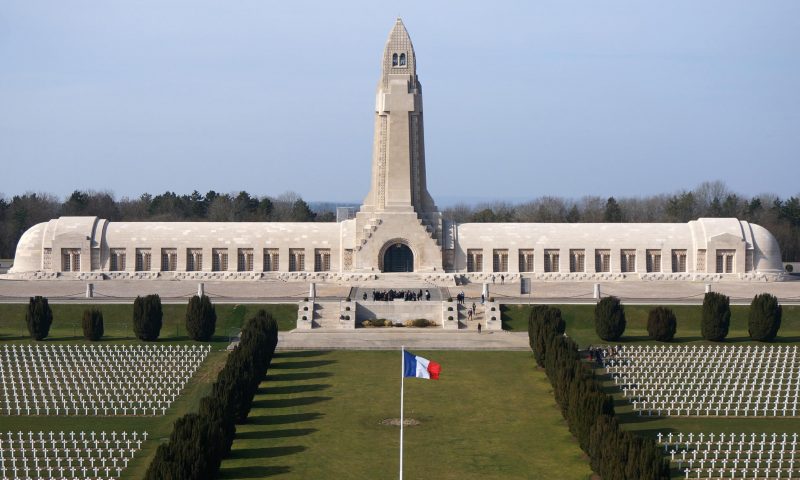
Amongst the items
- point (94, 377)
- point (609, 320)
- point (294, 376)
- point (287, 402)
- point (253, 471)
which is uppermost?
Result: point (609, 320)

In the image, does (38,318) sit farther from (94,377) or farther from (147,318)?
(94,377)

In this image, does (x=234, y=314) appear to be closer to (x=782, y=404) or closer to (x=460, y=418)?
(x=460, y=418)

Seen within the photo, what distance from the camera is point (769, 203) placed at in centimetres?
13112

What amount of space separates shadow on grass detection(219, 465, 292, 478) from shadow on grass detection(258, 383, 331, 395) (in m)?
10.4

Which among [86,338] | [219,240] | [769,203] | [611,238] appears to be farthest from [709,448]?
[769,203]

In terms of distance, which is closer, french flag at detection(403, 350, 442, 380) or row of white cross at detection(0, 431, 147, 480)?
french flag at detection(403, 350, 442, 380)

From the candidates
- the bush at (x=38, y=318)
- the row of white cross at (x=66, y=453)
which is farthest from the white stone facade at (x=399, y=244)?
the row of white cross at (x=66, y=453)

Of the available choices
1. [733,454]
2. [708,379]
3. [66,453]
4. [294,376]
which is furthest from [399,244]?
[66,453]

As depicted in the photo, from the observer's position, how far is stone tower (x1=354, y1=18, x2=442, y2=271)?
74812 millimetres

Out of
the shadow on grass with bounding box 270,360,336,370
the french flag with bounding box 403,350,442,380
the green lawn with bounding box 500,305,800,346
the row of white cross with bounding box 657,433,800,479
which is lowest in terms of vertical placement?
the row of white cross with bounding box 657,433,800,479

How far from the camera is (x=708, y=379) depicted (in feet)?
156

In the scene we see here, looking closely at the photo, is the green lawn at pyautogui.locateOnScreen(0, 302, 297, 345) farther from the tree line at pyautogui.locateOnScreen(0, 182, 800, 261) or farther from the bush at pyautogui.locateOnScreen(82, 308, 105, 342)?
the tree line at pyautogui.locateOnScreen(0, 182, 800, 261)

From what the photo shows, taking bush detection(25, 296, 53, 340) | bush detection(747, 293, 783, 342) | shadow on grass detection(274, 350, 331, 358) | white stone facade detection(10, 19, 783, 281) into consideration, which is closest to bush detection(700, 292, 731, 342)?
bush detection(747, 293, 783, 342)

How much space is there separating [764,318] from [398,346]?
16.1 metres
